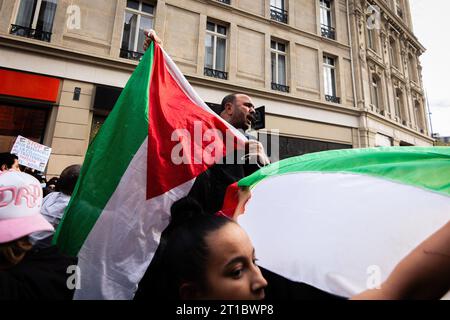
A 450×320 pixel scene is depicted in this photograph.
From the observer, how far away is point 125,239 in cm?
155

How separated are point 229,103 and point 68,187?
A: 1740 millimetres

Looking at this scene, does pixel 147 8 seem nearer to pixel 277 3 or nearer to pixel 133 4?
pixel 133 4

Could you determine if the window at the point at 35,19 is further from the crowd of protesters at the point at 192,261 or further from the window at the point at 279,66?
the crowd of protesters at the point at 192,261

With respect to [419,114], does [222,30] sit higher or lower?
lower

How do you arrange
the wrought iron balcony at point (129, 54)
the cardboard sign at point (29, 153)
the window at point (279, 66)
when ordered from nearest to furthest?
the cardboard sign at point (29, 153)
the wrought iron balcony at point (129, 54)
the window at point (279, 66)

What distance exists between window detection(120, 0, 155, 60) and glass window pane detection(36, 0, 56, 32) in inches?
78.3

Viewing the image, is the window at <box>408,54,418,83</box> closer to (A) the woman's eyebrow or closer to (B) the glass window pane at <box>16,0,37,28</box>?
(B) the glass window pane at <box>16,0,37,28</box>

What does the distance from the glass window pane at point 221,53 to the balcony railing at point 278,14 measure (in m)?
2.68

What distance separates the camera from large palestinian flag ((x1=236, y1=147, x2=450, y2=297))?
37.3 inches

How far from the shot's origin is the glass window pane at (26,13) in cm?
767

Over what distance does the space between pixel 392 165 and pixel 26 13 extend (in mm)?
10065

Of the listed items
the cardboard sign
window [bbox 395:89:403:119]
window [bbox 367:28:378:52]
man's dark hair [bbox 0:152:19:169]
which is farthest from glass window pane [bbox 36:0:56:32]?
window [bbox 395:89:403:119]

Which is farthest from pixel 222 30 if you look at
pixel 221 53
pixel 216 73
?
pixel 216 73

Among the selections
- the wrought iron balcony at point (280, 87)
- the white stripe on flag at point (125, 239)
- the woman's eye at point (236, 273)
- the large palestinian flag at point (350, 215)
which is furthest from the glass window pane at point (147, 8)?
the woman's eye at point (236, 273)
